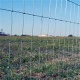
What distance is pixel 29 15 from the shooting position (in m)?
3.69

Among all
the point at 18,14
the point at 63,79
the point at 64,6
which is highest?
the point at 64,6

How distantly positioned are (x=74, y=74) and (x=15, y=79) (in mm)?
1550

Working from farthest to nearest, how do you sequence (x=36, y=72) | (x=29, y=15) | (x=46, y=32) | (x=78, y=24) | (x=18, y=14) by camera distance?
(x=36, y=72), (x=78, y=24), (x=46, y=32), (x=29, y=15), (x=18, y=14)

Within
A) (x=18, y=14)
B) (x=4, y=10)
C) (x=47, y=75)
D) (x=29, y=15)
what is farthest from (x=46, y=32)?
(x=47, y=75)

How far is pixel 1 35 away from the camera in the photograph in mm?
3150

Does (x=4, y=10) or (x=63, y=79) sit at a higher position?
(x=4, y=10)

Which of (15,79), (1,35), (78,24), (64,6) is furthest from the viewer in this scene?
(78,24)

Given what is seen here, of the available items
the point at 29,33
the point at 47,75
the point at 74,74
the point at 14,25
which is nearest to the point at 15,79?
the point at 47,75

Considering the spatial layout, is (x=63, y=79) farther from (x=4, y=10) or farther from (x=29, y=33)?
(x=4, y=10)

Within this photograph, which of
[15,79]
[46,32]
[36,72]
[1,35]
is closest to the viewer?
[1,35]

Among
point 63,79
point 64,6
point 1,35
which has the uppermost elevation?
point 64,6

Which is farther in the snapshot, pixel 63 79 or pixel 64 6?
pixel 63 79

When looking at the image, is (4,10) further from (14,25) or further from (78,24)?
(78,24)

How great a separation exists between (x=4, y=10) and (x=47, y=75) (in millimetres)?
3467
